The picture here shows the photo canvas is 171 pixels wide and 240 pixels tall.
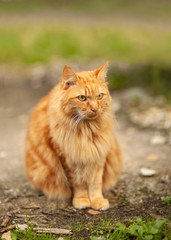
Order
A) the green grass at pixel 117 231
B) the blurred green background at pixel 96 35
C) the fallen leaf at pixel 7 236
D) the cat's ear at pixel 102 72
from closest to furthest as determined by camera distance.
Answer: the green grass at pixel 117 231, the fallen leaf at pixel 7 236, the cat's ear at pixel 102 72, the blurred green background at pixel 96 35

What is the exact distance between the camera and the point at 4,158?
14.1 ft

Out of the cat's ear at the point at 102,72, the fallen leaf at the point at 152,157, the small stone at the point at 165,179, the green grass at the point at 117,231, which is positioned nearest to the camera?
the green grass at the point at 117,231

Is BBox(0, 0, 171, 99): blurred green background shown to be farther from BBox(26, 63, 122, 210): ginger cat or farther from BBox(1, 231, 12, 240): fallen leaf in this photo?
BBox(1, 231, 12, 240): fallen leaf

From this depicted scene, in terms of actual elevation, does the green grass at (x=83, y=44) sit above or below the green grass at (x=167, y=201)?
above

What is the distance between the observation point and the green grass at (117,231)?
2416 millimetres

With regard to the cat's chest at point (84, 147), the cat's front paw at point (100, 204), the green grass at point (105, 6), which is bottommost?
the cat's front paw at point (100, 204)

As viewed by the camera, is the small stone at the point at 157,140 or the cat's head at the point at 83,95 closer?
the cat's head at the point at 83,95

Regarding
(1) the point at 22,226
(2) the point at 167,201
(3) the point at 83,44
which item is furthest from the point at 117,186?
(3) the point at 83,44

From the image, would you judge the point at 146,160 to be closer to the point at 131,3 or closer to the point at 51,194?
the point at 51,194

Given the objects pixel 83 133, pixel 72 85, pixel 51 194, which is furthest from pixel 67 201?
pixel 72 85

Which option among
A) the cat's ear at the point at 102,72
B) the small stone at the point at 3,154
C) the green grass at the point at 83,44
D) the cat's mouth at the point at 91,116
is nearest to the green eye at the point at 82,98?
the cat's mouth at the point at 91,116

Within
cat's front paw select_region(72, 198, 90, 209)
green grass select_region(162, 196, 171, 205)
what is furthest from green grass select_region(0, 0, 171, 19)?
cat's front paw select_region(72, 198, 90, 209)

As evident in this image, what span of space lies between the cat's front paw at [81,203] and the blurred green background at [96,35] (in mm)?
3876

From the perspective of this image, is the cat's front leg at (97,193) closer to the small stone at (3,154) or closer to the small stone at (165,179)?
the small stone at (165,179)
